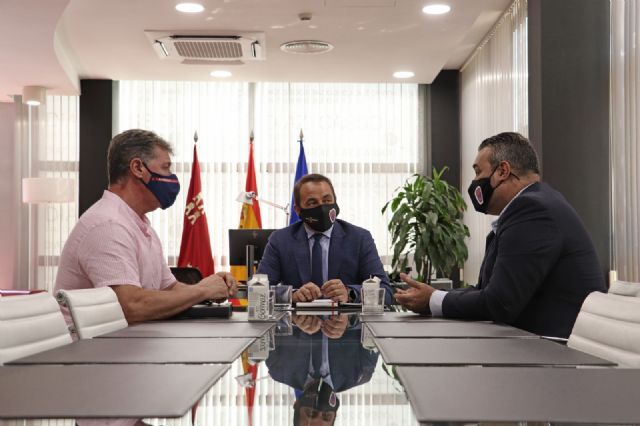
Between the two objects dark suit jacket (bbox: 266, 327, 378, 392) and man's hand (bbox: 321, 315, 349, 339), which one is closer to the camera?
dark suit jacket (bbox: 266, 327, 378, 392)

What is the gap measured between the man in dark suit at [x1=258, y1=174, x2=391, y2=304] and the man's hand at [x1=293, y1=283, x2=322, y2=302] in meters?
0.44

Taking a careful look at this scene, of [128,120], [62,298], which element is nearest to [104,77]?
[128,120]

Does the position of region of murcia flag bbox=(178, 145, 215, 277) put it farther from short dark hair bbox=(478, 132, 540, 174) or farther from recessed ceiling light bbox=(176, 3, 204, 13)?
short dark hair bbox=(478, 132, 540, 174)

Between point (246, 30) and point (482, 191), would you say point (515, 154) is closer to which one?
point (482, 191)

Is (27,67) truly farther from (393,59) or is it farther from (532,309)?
(532,309)

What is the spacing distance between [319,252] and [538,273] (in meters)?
1.48

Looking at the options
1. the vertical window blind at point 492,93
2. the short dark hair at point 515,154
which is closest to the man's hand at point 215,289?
the short dark hair at point 515,154

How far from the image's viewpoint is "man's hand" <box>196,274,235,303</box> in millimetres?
2711

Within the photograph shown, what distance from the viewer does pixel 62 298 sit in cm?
207

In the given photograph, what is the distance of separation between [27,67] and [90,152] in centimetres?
168

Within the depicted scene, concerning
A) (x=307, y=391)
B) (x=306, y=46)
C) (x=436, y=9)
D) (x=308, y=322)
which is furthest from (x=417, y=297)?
(x=306, y=46)

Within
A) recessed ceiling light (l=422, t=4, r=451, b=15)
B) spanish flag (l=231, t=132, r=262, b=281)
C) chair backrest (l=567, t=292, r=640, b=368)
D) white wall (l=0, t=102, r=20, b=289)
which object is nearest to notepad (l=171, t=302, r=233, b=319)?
chair backrest (l=567, t=292, r=640, b=368)

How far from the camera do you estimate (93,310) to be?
6.96 ft

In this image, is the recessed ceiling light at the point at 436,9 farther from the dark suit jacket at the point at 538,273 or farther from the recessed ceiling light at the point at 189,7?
the dark suit jacket at the point at 538,273
